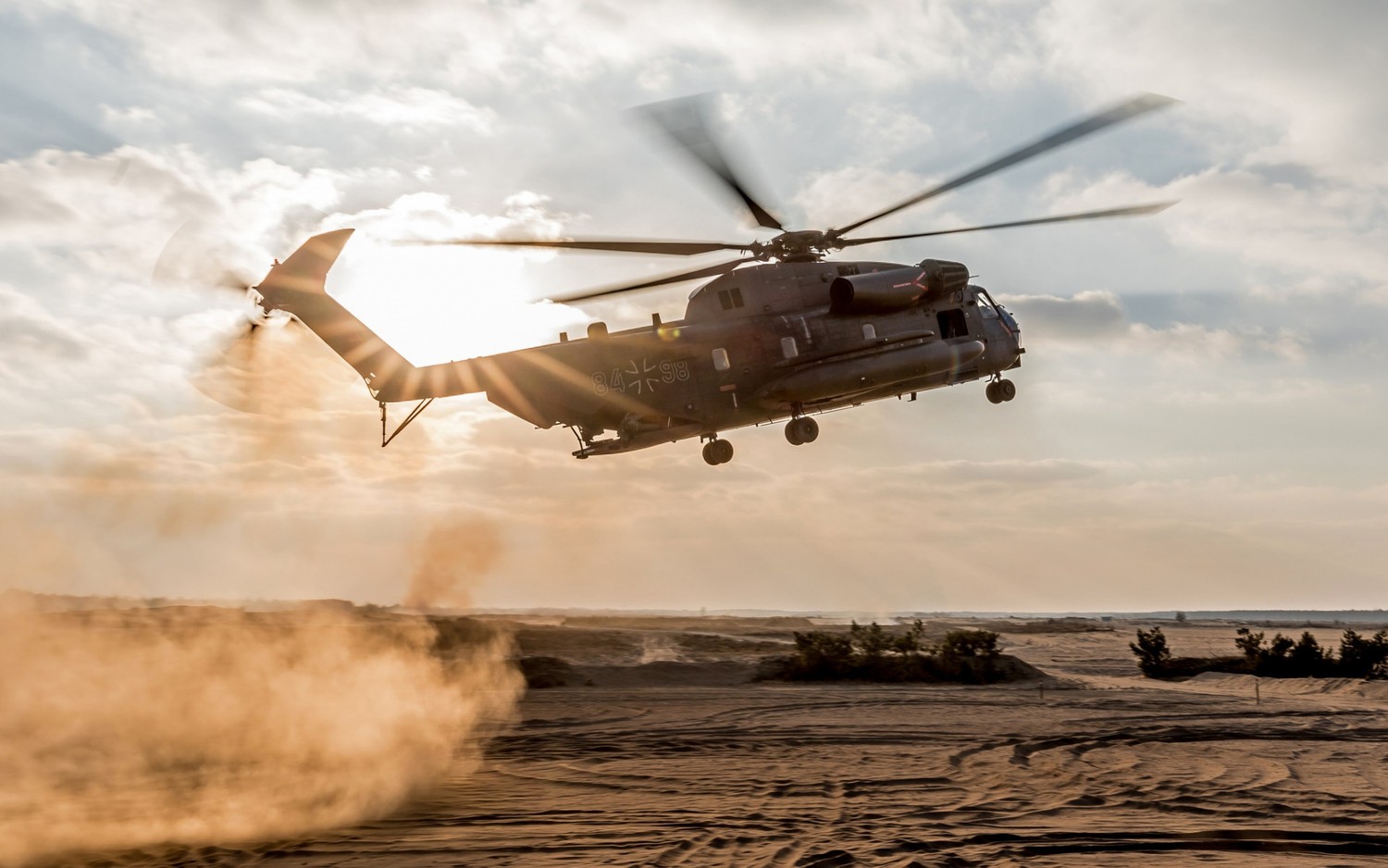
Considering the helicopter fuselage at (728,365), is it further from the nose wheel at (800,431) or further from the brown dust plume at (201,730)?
the brown dust plume at (201,730)

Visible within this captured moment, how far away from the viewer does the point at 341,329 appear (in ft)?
61.6

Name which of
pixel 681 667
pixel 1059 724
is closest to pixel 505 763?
pixel 1059 724

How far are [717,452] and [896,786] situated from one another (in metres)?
7.07

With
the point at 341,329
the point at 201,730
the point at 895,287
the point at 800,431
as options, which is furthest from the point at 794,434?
the point at 201,730

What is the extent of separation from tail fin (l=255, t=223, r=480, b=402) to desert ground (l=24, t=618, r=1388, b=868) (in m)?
6.70

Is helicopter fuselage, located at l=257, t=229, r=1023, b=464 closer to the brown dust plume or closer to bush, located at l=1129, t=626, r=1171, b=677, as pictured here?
the brown dust plume

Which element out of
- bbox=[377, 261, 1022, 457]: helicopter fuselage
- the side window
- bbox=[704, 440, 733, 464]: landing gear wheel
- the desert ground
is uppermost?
the side window

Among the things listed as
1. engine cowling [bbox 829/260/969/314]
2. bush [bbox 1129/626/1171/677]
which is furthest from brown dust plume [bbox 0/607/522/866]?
bush [bbox 1129/626/1171/677]

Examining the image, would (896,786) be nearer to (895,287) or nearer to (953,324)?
→ (895,287)

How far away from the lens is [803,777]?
55.8 ft

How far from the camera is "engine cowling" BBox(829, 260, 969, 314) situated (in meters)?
20.1

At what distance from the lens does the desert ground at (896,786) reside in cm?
1204

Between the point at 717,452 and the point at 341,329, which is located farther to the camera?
the point at 717,452

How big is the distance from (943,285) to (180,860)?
16.7 metres
